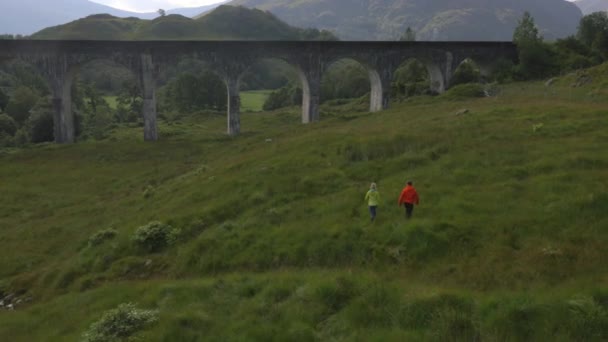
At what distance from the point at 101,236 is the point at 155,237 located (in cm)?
353

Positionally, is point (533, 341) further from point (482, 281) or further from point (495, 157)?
point (495, 157)

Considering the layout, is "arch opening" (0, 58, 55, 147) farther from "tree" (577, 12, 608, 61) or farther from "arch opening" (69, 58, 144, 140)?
"tree" (577, 12, 608, 61)

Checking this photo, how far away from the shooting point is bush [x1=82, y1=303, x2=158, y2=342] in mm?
11039

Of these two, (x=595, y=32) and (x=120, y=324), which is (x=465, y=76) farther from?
(x=120, y=324)

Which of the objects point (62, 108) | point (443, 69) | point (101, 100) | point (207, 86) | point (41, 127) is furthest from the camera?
point (101, 100)

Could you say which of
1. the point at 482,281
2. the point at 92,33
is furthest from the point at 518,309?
the point at 92,33

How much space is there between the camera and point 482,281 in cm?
1146

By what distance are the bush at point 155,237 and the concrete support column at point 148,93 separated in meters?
33.7

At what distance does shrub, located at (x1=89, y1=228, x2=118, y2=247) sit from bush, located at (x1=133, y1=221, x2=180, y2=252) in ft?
8.00

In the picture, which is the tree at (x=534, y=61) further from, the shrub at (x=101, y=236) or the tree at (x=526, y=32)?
the shrub at (x=101, y=236)

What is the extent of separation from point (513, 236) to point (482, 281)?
8.68 ft

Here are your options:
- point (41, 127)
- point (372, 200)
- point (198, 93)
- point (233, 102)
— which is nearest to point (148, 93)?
point (233, 102)

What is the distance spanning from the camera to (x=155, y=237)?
18109 millimetres

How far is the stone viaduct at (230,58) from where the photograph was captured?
45594 mm
